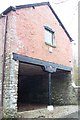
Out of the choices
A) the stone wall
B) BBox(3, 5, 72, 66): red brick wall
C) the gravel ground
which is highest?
BBox(3, 5, 72, 66): red brick wall

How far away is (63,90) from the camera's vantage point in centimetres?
1828

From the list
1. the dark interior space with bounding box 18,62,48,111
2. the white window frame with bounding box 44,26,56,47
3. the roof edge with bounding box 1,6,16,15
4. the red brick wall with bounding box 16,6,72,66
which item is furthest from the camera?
the dark interior space with bounding box 18,62,48,111

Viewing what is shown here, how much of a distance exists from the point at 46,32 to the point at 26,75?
6.86m

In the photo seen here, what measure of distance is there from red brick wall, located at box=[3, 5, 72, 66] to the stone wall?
4.22 ft

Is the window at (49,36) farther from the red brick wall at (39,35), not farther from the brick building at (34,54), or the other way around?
the red brick wall at (39,35)

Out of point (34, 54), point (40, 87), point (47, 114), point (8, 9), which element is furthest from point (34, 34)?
point (40, 87)

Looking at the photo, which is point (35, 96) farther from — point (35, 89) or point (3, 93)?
point (3, 93)

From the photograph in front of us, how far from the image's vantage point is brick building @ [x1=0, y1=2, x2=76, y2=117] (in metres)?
11.5

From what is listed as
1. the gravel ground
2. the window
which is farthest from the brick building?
the gravel ground

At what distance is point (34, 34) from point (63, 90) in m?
6.52

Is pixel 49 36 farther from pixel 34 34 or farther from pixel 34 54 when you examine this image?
pixel 34 54

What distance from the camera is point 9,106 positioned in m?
11.1

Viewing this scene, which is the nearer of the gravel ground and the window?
the gravel ground

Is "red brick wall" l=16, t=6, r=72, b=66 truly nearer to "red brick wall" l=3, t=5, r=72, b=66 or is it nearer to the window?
"red brick wall" l=3, t=5, r=72, b=66
